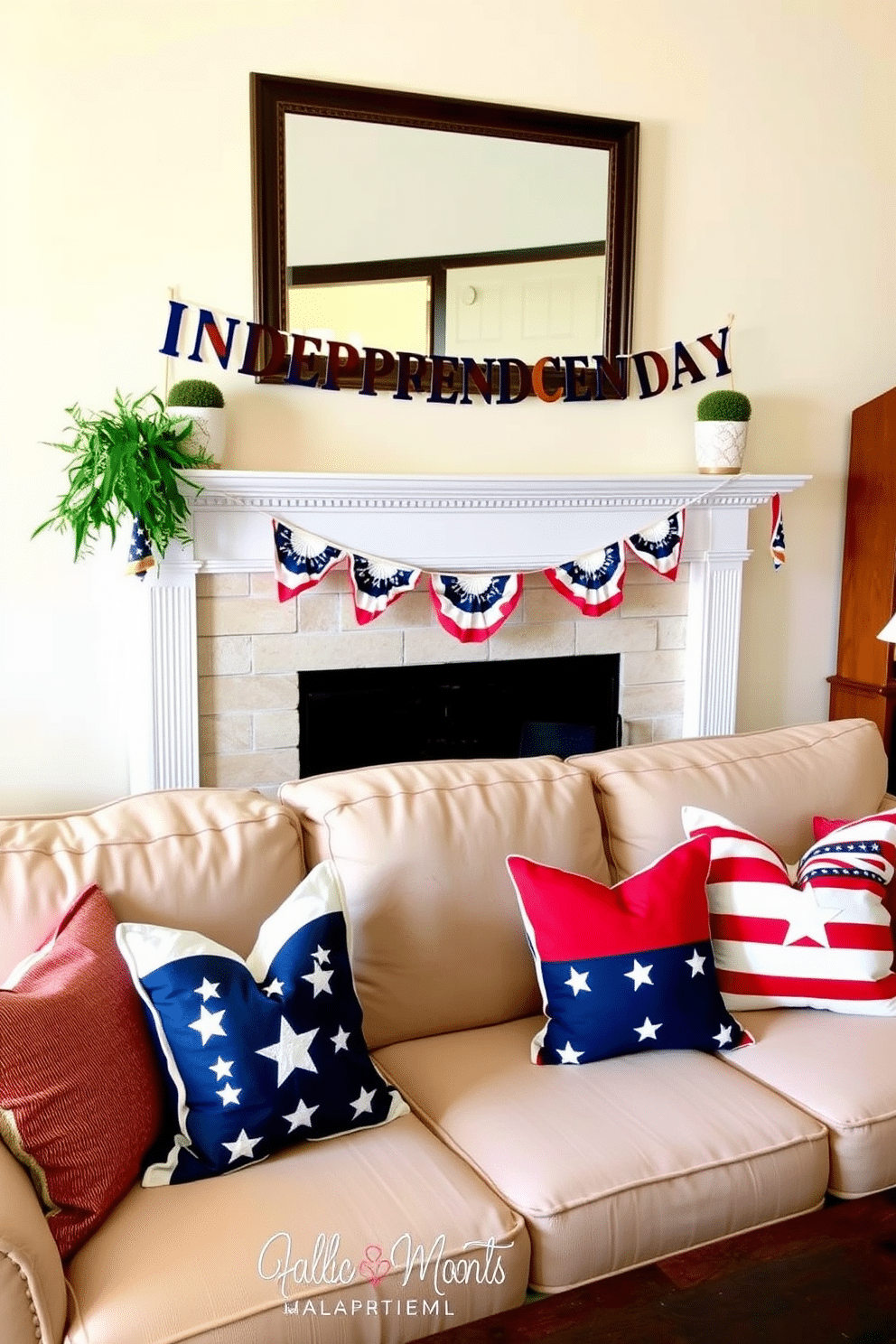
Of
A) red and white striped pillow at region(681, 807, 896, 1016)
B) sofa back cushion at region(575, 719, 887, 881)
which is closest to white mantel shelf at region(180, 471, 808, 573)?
sofa back cushion at region(575, 719, 887, 881)

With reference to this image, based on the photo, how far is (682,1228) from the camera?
1738 millimetres

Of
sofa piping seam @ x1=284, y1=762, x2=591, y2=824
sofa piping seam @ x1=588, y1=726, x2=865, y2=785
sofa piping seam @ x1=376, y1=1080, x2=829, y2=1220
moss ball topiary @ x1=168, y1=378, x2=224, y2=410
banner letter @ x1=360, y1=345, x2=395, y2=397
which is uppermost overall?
banner letter @ x1=360, y1=345, x2=395, y2=397

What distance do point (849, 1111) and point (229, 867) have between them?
3.45ft

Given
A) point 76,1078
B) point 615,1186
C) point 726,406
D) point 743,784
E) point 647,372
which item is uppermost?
point 647,372

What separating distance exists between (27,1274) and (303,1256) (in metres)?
0.34

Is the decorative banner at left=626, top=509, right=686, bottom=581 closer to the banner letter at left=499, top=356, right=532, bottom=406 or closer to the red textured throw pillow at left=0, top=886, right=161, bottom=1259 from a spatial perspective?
the banner letter at left=499, top=356, right=532, bottom=406

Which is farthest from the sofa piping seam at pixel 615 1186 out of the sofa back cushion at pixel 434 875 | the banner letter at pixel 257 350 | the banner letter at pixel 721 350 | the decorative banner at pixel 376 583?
the banner letter at pixel 721 350

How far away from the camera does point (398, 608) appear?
11.1ft

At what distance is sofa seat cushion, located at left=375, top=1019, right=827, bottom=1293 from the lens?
66.2 inches

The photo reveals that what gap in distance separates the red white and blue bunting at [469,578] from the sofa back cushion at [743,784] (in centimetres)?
92

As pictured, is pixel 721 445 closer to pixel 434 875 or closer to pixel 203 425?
pixel 203 425

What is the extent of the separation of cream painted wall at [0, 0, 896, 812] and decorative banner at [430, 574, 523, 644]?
0.35m

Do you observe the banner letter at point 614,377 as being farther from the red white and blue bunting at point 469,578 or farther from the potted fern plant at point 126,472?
the potted fern plant at point 126,472

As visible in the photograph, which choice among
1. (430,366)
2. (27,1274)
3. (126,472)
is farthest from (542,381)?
(27,1274)
